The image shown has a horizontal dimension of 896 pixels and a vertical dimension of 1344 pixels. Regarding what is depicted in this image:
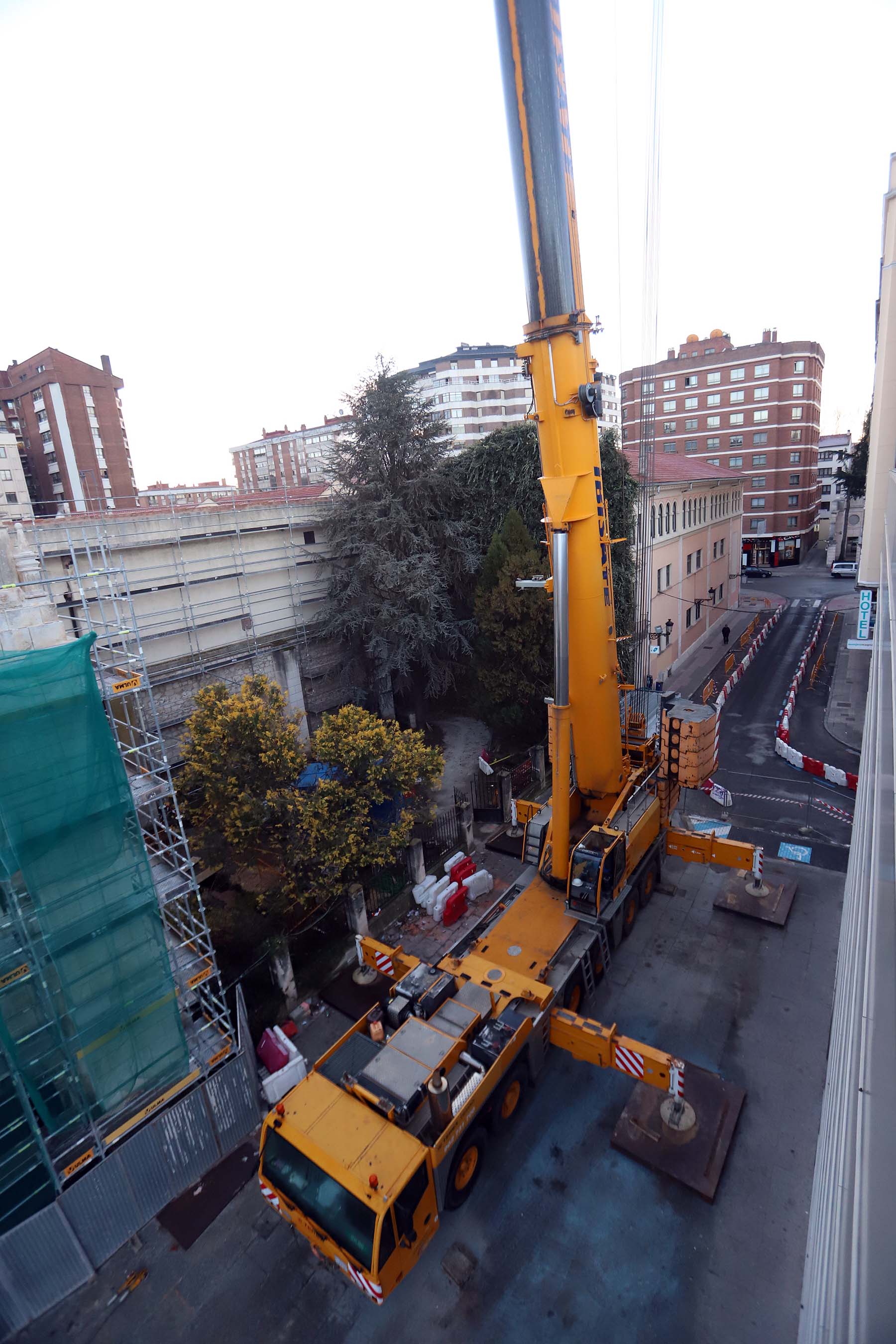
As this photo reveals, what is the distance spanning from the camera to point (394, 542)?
20516mm

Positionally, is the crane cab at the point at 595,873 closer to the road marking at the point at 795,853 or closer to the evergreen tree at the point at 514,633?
the road marking at the point at 795,853

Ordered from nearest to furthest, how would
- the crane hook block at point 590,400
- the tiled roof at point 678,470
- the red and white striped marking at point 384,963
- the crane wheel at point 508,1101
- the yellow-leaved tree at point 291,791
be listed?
the crane wheel at point 508,1101 < the crane hook block at point 590,400 < the red and white striped marking at point 384,963 < the yellow-leaved tree at point 291,791 < the tiled roof at point 678,470

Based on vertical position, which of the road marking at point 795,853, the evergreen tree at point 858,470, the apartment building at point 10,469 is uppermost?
the apartment building at point 10,469

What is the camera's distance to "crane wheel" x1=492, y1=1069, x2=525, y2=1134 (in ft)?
27.4

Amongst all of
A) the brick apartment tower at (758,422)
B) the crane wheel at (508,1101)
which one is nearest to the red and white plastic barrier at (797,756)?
the crane wheel at (508,1101)

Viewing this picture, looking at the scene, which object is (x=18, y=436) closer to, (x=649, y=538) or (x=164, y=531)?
(x=164, y=531)

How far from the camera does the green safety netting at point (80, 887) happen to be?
24.8 ft

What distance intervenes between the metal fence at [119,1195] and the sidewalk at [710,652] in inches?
647

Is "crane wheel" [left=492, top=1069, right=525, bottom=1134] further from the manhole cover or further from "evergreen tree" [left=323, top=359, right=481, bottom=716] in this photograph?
"evergreen tree" [left=323, top=359, right=481, bottom=716]

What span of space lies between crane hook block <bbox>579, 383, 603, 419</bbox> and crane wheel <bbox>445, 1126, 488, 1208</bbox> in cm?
979

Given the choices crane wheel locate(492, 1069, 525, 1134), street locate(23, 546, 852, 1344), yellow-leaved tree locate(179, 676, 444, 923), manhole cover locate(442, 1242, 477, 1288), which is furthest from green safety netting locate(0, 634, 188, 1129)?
crane wheel locate(492, 1069, 525, 1134)

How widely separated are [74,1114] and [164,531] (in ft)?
43.5

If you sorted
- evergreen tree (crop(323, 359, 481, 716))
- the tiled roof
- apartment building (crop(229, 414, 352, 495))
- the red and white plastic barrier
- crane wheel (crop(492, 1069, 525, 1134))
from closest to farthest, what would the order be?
crane wheel (crop(492, 1069, 525, 1134)) → the red and white plastic barrier → evergreen tree (crop(323, 359, 481, 716)) → the tiled roof → apartment building (crop(229, 414, 352, 495))

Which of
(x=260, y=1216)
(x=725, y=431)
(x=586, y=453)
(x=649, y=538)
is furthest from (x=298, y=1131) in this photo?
(x=725, y=431)
